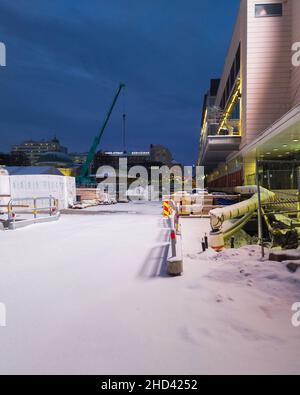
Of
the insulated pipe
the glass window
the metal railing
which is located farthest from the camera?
the glass window

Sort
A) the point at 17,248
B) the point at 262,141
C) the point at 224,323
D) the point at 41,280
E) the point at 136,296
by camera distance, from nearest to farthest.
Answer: the point at 224,323 < the point at 136,296 < the point at 41,280 < the point at 17,248 < the point at 262,141

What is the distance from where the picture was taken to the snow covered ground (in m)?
2.47

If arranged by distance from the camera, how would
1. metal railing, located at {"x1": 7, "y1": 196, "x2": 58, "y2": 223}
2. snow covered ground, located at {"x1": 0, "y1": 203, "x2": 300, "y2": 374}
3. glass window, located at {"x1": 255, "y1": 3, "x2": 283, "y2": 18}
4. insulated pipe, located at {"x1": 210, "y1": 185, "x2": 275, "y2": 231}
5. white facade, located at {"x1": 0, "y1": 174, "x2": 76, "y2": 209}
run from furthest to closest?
glass window, located at {"x1": 255, "y1": 3, "x2": 283, "y2": 18} < white facade, located at {"x1": 0, "y1": 174, "x2": 76, "y2": 209} < metal railing, located at {"x1": 7, "y1": 196, "x2": 58, "y2": 223} < insulated pipe, located at {"x1": 210, "y1": 185, "x2": 275, "y2": 231} < snow covered ground, located at {"x1": 0, "y1": 203, "x2": 300, "y2": 374}

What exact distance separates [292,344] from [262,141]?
16200mm

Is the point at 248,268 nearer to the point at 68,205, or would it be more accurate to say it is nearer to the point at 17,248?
the point at 17,248

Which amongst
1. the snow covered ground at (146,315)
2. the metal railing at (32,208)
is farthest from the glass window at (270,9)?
the snow covered ground at (146,315)

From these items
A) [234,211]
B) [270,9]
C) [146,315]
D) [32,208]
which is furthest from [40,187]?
[270,9]

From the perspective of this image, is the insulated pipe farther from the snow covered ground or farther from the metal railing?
the metal railing

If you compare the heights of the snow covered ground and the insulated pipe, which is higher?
the insulated pipe

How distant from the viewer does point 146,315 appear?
10.9 ft

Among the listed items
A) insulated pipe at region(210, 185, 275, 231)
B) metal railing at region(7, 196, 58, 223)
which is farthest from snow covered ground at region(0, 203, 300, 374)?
metal railing at region(7, 196, 58, 223)
